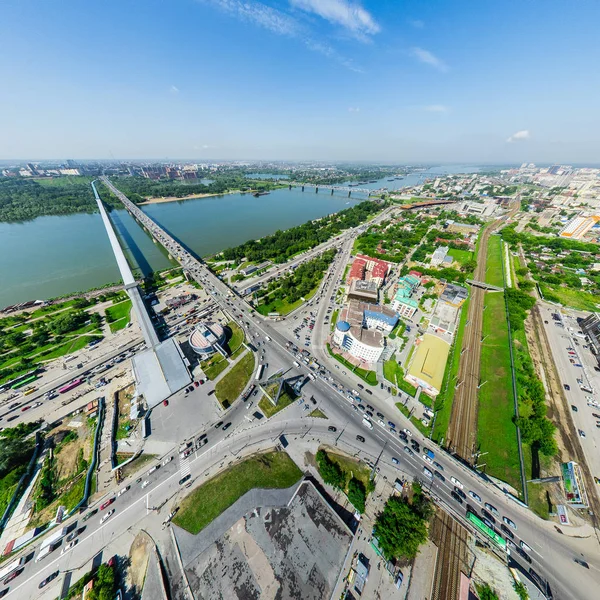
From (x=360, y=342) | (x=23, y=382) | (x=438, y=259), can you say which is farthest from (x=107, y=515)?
(x=438, y=259)

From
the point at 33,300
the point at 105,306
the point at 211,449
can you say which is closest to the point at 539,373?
the point at 211,449

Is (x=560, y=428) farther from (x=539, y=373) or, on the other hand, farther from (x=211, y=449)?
(x=211, y=449)

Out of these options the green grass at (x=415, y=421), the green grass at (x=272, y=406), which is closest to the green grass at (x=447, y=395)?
the green grass at (x=415, y=421)

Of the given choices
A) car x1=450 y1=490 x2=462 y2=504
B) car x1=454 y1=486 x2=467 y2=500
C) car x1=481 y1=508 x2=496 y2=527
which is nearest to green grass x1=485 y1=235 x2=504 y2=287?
car x1=454 y1=486 x2=467 y2=500

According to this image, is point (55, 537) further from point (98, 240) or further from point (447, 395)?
point (98, 240)

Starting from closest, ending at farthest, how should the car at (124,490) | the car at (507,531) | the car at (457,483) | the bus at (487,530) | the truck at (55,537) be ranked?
the truck at (55,537) < the bus at (487,530) < the car at (507,531) < the car at (124,490) < the car at (457,483)

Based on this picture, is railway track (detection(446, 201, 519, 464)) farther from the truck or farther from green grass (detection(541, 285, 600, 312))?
the truck

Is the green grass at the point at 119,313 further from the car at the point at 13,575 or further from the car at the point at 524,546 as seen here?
the car at the point at 524,546
